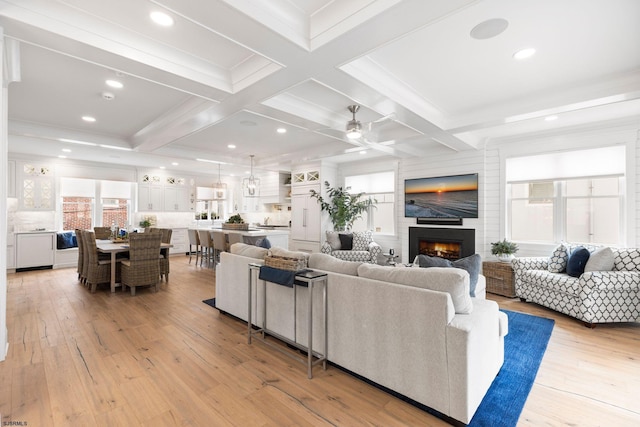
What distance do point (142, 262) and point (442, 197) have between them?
19.2 ft

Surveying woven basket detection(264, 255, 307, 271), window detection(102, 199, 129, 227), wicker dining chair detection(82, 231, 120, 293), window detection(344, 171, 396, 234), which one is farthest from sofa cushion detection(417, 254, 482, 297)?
window detection(102, 199, 129, 227)

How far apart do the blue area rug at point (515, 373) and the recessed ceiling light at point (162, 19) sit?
371 centimetres

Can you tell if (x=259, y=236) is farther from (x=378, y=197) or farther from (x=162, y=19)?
(x=162, y=19)

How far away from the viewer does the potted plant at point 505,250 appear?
5297mm

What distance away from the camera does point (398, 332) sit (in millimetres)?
2168

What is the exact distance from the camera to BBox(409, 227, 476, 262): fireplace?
19.8 ft

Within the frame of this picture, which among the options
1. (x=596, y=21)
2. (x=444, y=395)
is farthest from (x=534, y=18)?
(x=444, y=395)

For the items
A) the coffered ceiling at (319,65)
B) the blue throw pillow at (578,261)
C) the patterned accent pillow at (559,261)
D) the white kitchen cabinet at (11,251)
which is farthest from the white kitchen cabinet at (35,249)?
the blue throw pillow at (578,261)

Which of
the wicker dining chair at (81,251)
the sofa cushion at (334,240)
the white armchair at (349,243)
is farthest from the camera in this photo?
the sofa cushion at (334,240)

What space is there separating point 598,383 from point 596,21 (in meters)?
2.96

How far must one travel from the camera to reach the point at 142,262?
5.02 metres

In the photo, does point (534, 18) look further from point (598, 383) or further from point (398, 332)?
point (598, 383)

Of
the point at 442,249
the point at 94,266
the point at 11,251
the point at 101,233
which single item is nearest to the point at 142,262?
the point at 94,266

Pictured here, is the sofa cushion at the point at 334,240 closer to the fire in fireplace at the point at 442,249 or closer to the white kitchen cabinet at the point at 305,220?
the white kitchen cabinet at the point at 305,220
